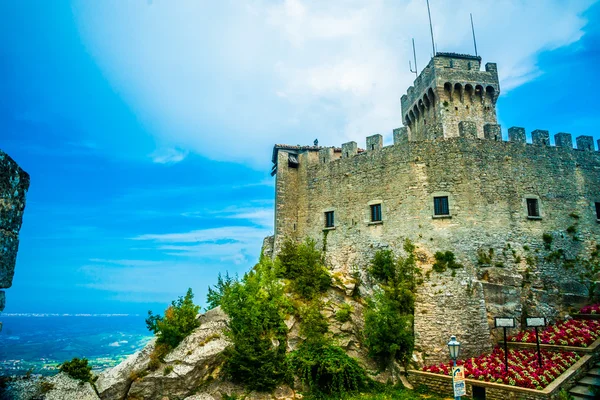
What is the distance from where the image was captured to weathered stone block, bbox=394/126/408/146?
891 inches

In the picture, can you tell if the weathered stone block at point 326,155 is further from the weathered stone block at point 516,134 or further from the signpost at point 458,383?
the signpost at point 458,383

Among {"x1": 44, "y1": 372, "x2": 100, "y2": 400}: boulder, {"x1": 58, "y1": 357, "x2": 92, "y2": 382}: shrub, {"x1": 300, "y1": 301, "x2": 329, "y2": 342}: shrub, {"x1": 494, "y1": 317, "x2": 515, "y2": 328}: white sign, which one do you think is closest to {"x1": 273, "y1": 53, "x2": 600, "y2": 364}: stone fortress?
{"x1": 494, "y1": 317, "x2": 515, "y2": 328}: white sign

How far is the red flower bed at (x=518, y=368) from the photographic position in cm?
1362

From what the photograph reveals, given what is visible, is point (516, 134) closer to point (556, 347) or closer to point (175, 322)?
point (556, 347)

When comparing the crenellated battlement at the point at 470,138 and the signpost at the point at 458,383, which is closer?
the signpost at the point at 458,383

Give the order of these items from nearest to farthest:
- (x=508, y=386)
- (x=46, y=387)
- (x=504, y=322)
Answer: (x=46, y=387)
(x=508, y=386)
(x=504, y=322)

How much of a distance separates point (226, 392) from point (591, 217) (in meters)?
22.3

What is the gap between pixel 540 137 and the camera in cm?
2266

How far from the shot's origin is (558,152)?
2267cm

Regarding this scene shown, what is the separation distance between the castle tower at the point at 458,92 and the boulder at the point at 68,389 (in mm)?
23692

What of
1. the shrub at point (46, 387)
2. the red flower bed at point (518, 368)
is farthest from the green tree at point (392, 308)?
the shrub at point (46, 387)

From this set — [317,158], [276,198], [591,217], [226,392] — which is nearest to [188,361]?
[226,392]

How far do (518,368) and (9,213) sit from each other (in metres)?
17.1

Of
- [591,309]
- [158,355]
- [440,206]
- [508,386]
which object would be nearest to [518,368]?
[508,386]
